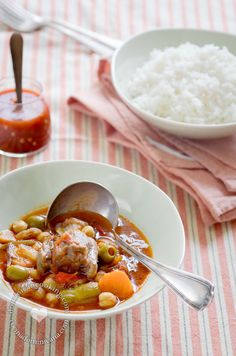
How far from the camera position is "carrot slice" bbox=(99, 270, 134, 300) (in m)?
2.03

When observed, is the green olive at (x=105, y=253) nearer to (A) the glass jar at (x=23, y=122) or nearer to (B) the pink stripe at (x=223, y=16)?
(A) the glass jar at (x=23, y=122)

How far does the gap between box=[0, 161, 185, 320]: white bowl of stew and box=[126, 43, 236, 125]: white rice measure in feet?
1.95

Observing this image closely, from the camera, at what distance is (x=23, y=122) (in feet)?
9.33

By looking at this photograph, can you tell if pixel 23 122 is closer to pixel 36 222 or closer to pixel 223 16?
pixel 36 222

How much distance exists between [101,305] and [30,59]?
2062 mm

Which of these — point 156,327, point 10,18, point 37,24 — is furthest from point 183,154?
point 10,18

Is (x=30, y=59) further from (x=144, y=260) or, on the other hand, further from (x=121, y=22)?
(x=144, y=260)

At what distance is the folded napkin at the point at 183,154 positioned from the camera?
8.72 ft

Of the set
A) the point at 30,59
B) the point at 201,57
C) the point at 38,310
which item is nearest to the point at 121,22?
the point at 30,59

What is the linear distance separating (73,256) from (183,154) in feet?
3.60

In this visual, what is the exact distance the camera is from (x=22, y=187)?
95.6 inches

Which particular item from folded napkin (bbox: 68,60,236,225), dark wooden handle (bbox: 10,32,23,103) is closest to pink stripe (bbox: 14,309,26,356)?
folded napkin (bbox: 68,60,236,225)

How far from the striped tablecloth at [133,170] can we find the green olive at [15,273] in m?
0.17

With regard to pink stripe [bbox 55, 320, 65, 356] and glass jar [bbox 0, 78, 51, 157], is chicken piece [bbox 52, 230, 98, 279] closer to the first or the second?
pink stripe [bbox 55, 320, 65, 356]
